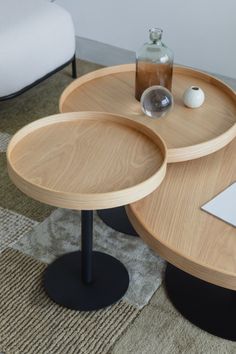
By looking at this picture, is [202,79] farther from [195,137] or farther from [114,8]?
[114,8]

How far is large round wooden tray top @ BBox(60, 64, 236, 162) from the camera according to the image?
1349 mm

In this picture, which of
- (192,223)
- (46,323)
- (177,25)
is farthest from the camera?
(177,25)

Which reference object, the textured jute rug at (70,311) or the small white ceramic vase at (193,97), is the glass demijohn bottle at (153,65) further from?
the textured jute rug at (70,311)

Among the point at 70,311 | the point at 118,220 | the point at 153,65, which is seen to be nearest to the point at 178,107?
the point at 153,65

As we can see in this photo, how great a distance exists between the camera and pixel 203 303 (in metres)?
1.38

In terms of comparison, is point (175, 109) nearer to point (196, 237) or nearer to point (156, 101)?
point (156, 101)

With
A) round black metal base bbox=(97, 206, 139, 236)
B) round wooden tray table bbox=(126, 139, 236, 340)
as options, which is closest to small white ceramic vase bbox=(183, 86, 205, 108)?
round wooden tray table bbox=(126, 139, 236, 340)

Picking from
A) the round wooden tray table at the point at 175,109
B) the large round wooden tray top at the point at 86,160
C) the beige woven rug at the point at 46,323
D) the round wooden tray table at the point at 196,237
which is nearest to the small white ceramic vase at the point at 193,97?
the round wooden tray table at the point at 175,109

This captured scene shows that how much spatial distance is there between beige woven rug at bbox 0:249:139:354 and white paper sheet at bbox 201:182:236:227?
38 centimetres

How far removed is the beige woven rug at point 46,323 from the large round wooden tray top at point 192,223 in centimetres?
31

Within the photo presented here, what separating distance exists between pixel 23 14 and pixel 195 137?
1232 mm

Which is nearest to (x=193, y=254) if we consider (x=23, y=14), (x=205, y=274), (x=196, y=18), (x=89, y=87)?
(x=205, y=274)

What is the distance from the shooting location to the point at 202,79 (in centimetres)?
171

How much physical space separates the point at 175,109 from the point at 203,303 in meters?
0.58
